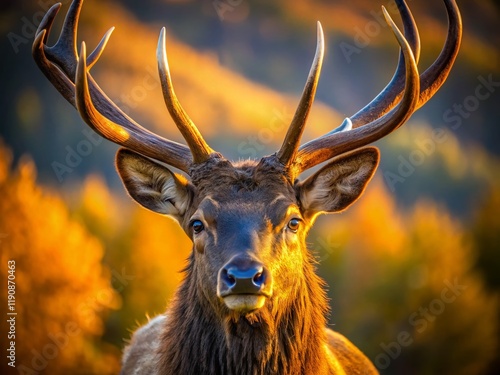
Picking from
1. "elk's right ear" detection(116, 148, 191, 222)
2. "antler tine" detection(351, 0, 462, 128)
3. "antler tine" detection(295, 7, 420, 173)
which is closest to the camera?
"antler tine" detection(295, 7, 420, 173)

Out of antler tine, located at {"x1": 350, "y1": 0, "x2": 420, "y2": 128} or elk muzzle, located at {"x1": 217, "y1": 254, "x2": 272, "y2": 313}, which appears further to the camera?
antler tine, located at {"x1": 350, "y1": 0, "x2": 420, "y2": 128}

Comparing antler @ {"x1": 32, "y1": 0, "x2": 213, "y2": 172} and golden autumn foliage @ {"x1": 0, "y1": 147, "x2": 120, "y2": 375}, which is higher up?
golden autumn foliage @ {"x1": 0, "y1": 147, "x2": 120, "y2": 375}

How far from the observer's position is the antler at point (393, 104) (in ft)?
17.8

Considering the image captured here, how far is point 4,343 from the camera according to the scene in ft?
48.5

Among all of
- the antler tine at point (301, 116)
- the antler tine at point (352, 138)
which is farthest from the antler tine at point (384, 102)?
the antler tine at point (301, 116)

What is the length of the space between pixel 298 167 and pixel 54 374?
45.2ft

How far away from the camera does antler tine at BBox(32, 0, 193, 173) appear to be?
17.9ft

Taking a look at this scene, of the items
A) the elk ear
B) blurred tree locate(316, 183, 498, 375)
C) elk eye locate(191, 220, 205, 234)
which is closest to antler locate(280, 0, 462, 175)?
the elk ear

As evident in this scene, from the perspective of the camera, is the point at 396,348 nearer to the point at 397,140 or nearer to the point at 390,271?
the point at 390,271

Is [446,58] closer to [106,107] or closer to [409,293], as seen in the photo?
[106,107]

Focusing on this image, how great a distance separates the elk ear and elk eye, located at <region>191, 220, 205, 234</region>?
853 millimetres

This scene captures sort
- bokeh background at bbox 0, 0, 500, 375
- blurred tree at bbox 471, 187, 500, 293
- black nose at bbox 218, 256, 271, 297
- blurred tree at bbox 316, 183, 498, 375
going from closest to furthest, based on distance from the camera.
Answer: black nose at bbox 218, 256, 271, 297
bokeh background at bbox 0, 0, 500, 375
blurred tree at bbox 316, 183, 498, 375
blurred tree at bbox 471, 187, 500, 293

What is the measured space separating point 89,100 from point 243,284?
77.0 inches

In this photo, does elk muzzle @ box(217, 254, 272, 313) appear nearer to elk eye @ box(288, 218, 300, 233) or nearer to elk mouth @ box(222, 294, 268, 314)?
elk mouth @ box(222, 294, 268, 314)
